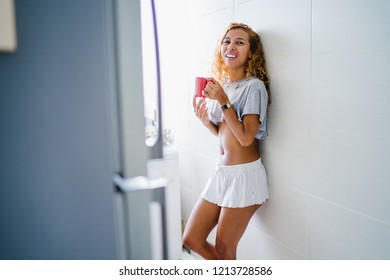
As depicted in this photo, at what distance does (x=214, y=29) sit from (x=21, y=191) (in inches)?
62.8

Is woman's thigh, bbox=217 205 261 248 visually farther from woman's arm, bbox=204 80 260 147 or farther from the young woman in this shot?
woman's arm, bbox=204 80 260 147

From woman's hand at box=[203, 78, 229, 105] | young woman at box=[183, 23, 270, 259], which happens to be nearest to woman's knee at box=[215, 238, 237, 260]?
young woman at box=[183, 23, 270, 259]

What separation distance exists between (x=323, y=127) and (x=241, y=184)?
44 centimetres

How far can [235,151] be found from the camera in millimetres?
1488

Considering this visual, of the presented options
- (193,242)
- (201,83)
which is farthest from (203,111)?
(193,242)

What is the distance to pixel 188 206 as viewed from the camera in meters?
2.30

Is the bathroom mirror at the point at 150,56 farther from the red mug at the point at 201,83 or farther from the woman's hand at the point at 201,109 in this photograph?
the woman's hand at the point at 201,109

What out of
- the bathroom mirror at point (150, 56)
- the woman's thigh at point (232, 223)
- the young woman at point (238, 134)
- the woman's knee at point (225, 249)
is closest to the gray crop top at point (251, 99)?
the young woman at point (238, 134)

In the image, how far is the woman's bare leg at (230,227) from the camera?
150 centimetres

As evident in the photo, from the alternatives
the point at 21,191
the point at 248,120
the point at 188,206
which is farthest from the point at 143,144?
the point at 188,206

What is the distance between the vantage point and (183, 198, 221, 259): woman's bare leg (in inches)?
63.6

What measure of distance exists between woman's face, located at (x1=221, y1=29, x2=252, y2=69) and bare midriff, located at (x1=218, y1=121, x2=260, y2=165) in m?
0.31

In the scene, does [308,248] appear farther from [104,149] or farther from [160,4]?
[160,4]

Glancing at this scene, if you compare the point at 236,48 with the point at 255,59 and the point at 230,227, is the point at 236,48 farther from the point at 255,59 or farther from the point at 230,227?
the point at 230,227
